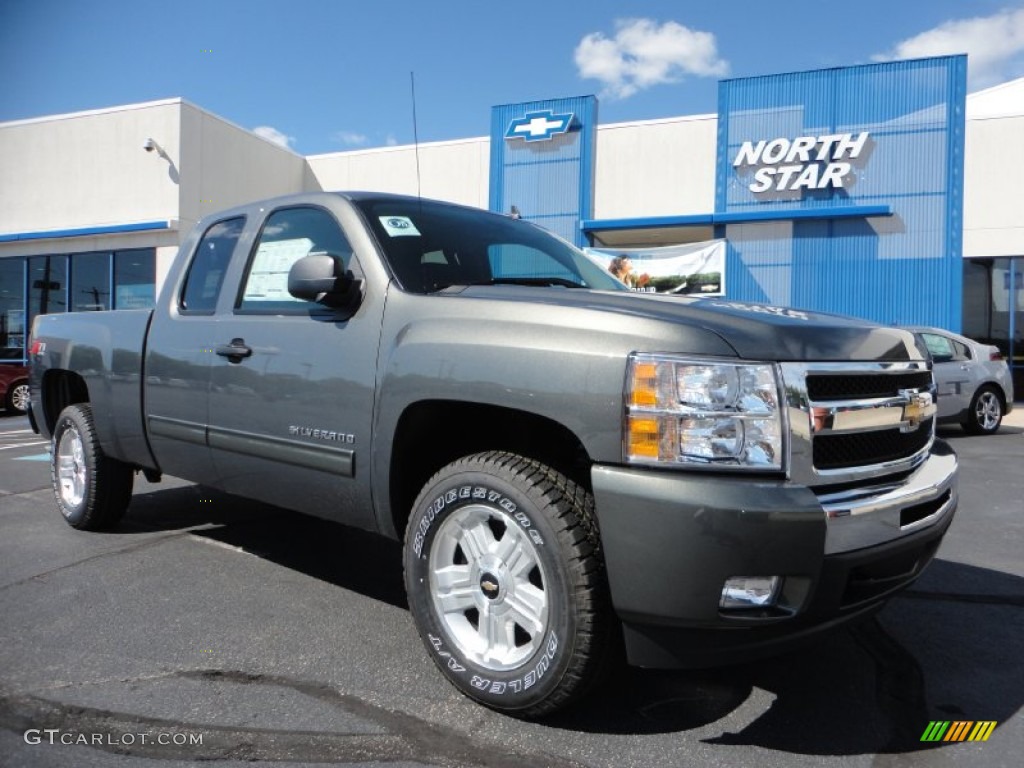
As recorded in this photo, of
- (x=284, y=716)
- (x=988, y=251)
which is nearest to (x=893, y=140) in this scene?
(x=988, y=251)

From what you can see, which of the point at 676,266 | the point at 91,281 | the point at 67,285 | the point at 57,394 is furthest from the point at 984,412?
the point at 67,285

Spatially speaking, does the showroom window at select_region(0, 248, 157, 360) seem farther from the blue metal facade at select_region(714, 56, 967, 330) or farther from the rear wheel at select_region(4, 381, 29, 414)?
the blue metal facade at select_region(714, 56, 967, 330)

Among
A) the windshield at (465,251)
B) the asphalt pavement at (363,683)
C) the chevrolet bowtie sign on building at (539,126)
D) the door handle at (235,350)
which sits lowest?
the asphalt pavement at (363,683)

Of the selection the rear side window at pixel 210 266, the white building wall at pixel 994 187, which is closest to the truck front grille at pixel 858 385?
the rear side window at pixel 210 266

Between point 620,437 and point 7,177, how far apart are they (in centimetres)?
2298

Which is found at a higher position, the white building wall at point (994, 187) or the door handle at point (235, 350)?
the white building wall at point (994, 187)

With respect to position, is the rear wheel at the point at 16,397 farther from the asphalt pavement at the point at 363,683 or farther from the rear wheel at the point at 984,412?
the rear wheel at the point at 984,412

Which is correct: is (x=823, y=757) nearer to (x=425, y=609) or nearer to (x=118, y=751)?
(x=425, y=609)

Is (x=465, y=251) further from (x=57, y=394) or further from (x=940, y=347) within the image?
(x=940, y=347)

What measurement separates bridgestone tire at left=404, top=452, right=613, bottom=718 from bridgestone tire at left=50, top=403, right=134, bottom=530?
2.84 metres

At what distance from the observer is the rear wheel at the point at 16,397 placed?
544 inches

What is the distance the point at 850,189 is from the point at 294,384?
16.0 metres

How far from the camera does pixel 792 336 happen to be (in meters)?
2.32

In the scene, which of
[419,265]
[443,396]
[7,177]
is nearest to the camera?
[443,396]
